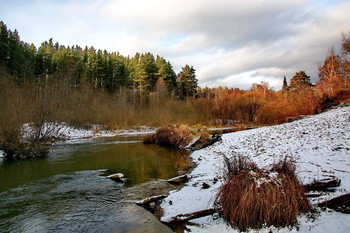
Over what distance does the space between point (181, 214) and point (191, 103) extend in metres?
43.8

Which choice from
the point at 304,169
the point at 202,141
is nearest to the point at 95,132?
the point at 202,141

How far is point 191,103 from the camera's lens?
48719 mm

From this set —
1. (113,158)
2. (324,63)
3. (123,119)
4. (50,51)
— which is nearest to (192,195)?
(113,158)

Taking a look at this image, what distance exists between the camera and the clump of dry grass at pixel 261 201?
4004 mm

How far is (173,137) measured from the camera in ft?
73.8

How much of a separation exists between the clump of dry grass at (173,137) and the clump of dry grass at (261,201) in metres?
17.0

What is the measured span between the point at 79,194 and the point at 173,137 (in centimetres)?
1487

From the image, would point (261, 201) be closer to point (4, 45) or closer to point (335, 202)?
point (335, 202)

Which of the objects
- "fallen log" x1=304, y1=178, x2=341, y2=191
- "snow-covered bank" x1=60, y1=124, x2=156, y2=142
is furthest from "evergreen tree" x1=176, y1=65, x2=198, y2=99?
"fallen log" x1=304, y1=178, x2=341, y2=191

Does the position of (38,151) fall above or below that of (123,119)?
below

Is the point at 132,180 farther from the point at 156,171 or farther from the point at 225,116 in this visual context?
the point at 225,116

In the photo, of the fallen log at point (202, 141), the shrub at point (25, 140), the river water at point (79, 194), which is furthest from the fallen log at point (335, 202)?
the shrub at point (25, 140)

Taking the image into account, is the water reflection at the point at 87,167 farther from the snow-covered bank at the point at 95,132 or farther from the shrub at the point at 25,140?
the snow-covered bank at the point at 95,132

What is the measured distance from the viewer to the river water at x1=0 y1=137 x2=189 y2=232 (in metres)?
5.52
